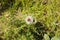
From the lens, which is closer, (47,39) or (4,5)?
(47,39)

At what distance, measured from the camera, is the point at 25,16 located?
322cm

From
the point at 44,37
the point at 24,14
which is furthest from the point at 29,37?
the point at 24,14

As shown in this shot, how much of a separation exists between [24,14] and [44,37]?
478mm

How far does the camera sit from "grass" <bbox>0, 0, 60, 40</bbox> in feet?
10.1

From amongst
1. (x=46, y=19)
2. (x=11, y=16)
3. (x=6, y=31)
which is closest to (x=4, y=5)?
(x=11, y=16)

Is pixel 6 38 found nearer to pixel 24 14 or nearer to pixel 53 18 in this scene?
pixel 24 14

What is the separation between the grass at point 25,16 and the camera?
121 inches

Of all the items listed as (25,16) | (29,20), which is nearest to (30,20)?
(29,20)

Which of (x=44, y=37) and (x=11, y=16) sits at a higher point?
(x=11, y=16)

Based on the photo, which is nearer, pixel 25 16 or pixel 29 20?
pixel 29 20

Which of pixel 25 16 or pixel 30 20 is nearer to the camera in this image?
pixel 30 20

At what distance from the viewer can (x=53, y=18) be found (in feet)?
10.5

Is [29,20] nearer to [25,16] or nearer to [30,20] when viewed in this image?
[30,20]

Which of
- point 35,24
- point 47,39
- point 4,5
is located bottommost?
point 47,39
